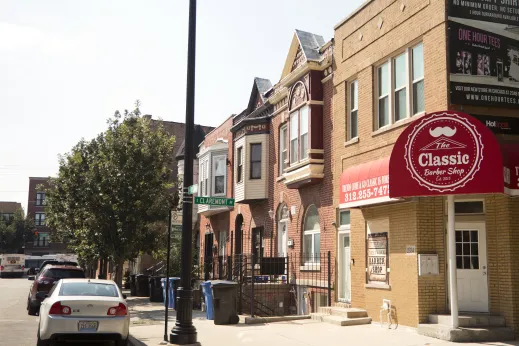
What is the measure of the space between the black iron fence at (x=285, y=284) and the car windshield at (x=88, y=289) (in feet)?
22.9

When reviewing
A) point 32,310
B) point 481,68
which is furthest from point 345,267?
point 32,310

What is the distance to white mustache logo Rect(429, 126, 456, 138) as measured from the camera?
1147 centimetres

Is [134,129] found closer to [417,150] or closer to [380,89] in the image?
[380,89]

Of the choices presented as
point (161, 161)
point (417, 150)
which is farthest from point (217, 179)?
point (417, 150)

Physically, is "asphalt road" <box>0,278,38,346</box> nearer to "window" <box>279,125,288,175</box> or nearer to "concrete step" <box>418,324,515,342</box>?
"concrete step" <box>418,324,515,342</box>

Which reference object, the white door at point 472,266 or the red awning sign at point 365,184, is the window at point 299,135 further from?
the white door at point 472,266

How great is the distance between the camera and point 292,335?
12.9m

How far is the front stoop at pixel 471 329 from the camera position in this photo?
11203 millimetres

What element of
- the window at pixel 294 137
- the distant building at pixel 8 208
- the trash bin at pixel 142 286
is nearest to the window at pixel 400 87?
the window at pixel 294 137

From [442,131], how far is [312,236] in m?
9.13

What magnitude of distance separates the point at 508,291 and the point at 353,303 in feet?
15.6

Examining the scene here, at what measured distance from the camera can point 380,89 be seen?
15.7 metres

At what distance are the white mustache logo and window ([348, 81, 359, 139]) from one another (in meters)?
5.26

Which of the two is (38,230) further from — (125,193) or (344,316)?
(344,316)
